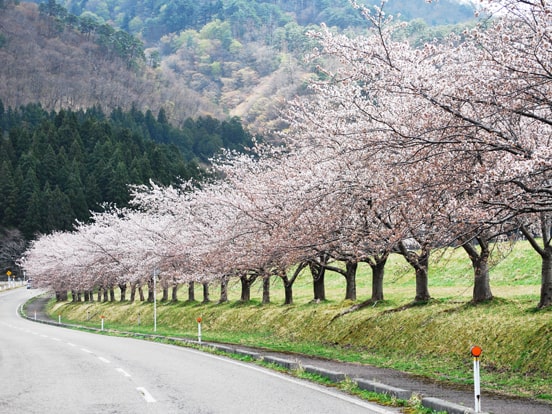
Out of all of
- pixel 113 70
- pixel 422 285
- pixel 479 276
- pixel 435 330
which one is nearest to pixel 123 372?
pixel 435 330

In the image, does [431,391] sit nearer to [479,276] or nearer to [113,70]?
[479,276]

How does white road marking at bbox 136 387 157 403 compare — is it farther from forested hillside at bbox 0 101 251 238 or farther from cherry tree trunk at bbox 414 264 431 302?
forested hillside at bbox 0 101 251 238

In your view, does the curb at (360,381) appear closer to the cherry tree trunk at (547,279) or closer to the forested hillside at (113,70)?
the cherry tree trunk at (547,279)

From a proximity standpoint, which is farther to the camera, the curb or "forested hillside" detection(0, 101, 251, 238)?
"forested hillside" detection(0, 101, 251, 238)

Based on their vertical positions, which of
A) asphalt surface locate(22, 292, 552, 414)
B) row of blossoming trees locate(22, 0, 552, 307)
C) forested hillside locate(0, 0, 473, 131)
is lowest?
asphalt surface locate(22, 292, 552, 414)

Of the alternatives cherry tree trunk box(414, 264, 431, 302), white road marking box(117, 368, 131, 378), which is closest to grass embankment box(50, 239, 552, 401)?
cherry tree trunk box(414, 264, 431, 302)

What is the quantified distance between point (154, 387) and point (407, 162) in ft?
18.3

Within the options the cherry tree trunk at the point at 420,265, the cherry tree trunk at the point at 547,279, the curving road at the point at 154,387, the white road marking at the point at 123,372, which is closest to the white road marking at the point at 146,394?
the curving road at the point at 154,387

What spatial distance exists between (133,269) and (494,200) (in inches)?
1314

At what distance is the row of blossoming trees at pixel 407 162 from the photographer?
873 centimetres

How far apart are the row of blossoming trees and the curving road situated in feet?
10.4

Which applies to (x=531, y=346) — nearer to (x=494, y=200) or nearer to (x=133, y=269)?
(x=494, y=200)

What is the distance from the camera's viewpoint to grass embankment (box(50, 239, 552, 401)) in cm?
1199

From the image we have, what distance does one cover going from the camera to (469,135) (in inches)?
365
